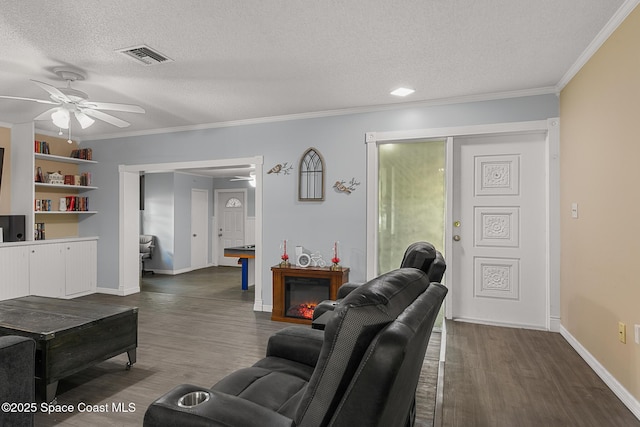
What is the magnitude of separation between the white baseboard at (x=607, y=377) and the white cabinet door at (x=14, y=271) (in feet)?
20.3

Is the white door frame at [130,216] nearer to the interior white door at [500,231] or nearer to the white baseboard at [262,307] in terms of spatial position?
the white baseboard at [262,307]

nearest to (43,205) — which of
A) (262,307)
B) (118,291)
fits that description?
(118,291)

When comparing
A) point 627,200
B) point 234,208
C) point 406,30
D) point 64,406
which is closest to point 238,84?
point 406,30

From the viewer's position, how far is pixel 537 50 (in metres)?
2.88

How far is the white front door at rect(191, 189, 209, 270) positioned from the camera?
8820 mm

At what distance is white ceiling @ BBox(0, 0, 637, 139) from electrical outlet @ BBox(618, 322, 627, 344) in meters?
1.99

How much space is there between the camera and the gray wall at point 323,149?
3.98 m

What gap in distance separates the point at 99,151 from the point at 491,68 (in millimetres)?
5736

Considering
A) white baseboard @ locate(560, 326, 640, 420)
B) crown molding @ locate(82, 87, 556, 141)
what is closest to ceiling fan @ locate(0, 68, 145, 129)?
crown molding @ locate(82, 87, 556, 141)

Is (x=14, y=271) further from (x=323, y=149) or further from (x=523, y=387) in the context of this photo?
(x=523, y=387)

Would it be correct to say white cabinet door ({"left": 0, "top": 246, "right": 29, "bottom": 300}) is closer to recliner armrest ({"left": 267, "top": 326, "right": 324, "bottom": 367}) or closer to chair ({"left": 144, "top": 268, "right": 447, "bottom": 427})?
recliner armrest ({"left": 267, "top": 326, "right": 324, "bottom": 367})

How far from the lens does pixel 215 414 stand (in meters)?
1.24

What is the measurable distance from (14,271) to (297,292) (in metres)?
3.62

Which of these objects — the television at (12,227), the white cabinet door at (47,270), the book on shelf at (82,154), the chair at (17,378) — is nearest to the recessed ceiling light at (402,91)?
the chair at (17,378)
